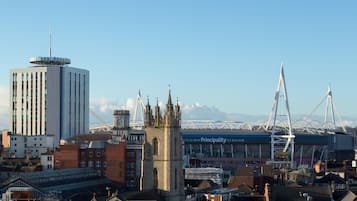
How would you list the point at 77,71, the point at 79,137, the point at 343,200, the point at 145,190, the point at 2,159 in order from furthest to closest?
the point at 77,71 < the point at 79,137 < the point at 2,159 < the point at 343,200 < the point at 145,190

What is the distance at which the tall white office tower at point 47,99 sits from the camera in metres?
147

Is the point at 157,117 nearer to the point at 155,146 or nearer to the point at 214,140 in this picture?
the point at 155,146

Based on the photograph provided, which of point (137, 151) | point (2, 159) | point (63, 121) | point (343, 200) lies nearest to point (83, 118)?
point (63, 121)

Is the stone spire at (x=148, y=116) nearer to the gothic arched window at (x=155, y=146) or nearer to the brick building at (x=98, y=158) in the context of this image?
the gothic arched window at (x=155, y=146)

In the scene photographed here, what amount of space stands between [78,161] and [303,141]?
320 ft

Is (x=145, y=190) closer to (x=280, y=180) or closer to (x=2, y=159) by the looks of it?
(x=280, y=180)

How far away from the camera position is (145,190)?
68375 mm

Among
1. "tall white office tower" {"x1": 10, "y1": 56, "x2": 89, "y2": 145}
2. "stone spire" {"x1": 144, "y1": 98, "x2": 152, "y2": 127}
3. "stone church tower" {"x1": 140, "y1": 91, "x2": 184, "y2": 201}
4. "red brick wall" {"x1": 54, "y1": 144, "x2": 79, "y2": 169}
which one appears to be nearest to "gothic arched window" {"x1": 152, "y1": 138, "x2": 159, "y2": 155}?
"stone church tower" {"x1": 140, "y1": 91, "x2": 184, "y2": 201}

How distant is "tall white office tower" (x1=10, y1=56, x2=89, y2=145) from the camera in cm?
14675

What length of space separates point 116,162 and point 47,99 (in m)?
45.6

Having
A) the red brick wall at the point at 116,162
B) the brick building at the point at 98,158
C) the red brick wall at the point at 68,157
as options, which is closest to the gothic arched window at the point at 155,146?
the brick building at the point at 98,158

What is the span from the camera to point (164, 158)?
232ft

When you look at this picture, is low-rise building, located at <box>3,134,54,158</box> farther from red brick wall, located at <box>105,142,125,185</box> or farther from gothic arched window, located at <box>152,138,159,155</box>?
gothic arched window, located at <box>152,138,159,155</box>

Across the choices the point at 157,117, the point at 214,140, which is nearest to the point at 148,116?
the point at 157,117
